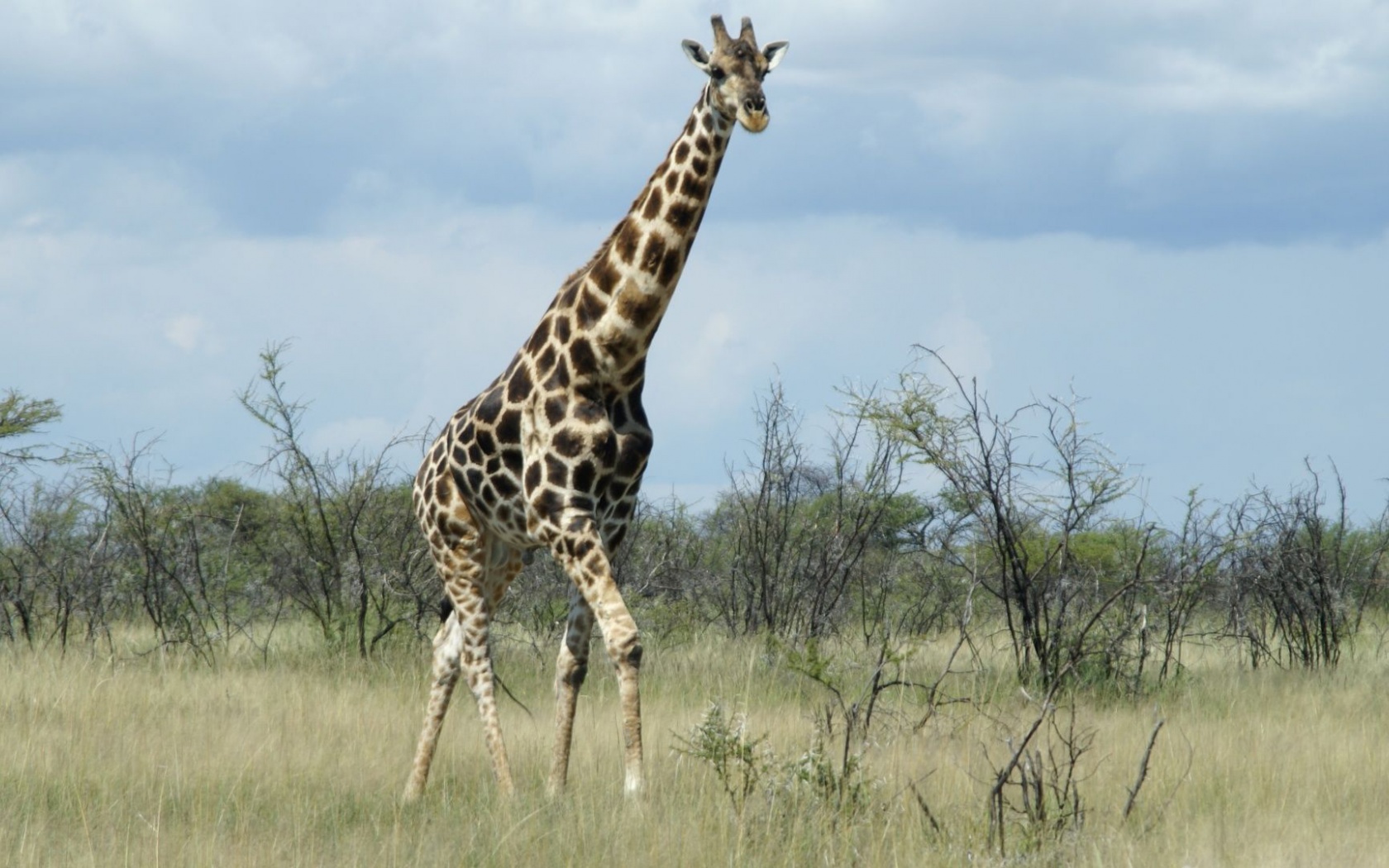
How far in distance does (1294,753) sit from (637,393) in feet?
15.2

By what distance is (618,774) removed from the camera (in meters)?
7.11

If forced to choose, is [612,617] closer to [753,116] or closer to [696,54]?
[753,116]

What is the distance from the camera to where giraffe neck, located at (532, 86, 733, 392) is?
6441mm

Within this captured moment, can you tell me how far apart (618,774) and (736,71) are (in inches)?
145

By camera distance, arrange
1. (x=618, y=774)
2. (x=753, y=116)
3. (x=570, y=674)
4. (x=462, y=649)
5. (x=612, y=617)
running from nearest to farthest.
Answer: (x=753, y=116), (x=612, y=617), (x=570, y=674), (x=618, y=774), (x=462, y=649)

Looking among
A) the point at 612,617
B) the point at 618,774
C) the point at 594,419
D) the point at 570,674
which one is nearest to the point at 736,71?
the point at 594,419

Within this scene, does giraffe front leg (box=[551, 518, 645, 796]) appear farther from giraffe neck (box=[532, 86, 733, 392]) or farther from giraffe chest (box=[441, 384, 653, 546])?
giraffe neck (box=[532, 86, 733, 392])

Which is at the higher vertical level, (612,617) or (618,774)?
(612,617)

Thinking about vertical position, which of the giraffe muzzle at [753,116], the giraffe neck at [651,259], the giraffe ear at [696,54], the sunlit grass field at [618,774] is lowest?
the sunlit grass field at [618,774]

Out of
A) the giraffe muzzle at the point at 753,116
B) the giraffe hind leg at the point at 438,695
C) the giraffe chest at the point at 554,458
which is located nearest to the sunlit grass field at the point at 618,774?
the giraffe hind leg at the point at 438,695

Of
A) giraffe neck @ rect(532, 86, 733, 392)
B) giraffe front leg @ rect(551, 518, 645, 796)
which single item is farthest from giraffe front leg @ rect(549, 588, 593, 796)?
giraffe neck @ rect(532, 86, 733, 392)

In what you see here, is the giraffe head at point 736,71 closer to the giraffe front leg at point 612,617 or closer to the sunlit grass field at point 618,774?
the giraffe front leg at point 612,617

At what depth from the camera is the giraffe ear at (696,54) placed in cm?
620

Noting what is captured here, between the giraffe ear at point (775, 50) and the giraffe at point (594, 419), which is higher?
the giraffe ear at point (775, 50)
